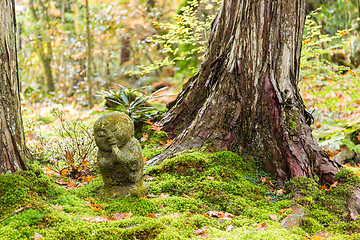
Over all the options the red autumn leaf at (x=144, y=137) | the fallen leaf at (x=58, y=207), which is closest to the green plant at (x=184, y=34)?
the red autumn leaf at (x=144, y=137)

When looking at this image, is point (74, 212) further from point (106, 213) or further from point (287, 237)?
point (287, 237)

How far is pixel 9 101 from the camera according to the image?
10.7ft

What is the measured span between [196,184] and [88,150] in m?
2.12

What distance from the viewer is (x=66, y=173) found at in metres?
5.02

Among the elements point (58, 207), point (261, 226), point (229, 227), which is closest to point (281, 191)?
point (261, 226)

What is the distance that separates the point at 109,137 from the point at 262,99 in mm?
2606

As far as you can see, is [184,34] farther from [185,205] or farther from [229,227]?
[229,227]

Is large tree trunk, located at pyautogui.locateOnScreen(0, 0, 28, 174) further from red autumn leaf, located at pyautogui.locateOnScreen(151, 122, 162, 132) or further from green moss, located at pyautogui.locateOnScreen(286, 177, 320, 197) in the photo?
green moss, located at pyautogui.locateOnScreen(286, 177, 320, 197)

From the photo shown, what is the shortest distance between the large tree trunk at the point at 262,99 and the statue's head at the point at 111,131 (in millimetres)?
1418

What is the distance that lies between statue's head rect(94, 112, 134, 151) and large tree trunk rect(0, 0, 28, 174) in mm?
864

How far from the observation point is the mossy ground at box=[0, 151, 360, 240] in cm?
290

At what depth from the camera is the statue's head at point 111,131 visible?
3549mm

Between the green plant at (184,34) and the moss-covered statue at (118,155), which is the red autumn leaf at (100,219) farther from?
the green plant at (184,34)

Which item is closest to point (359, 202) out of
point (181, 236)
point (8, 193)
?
point (181, 236)
